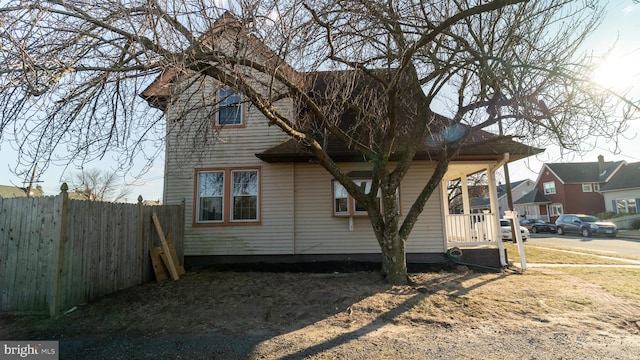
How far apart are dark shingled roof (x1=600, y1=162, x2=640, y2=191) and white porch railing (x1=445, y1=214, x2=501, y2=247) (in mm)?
31708

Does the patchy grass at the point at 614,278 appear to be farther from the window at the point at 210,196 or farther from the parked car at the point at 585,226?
the parked car at the point at 585,226

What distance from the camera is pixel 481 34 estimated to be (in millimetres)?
6301

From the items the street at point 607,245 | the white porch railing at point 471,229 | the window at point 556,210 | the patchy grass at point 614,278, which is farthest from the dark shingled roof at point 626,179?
the white porch railing at point 471,229

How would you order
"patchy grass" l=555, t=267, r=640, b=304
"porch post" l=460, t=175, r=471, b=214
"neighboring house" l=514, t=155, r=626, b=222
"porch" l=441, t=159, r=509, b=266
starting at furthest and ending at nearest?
"neighboring house" l=514, t=155, r=626, b=222, "porch post" l=460, t=175, r=471, b=214, "porch" l=441, t=159, r=509, b=266, "patchy grass" l=555, t=267, r=640, b=304

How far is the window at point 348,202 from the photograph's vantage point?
9.69 meters

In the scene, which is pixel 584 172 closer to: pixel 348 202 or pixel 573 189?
pixel 573 189

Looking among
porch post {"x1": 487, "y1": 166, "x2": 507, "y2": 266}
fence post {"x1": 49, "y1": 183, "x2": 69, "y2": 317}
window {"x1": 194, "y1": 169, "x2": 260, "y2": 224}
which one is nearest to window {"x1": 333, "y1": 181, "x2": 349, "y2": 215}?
window {"x1": 194, "y1": 169, "x2": 260, "y2": 224}

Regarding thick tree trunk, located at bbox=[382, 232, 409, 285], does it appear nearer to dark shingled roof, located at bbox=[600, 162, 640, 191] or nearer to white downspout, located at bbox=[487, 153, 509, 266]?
white downspout, located at bbox=[487, 153, 509, 266]

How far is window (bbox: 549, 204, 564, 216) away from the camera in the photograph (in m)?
38.1

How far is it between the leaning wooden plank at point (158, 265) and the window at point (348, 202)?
4.88 m

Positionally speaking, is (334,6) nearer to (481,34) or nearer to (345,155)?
(481,34)

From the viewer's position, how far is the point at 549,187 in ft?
132

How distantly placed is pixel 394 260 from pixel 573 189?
41393 mm

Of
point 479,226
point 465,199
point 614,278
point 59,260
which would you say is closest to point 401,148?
point 479,226
